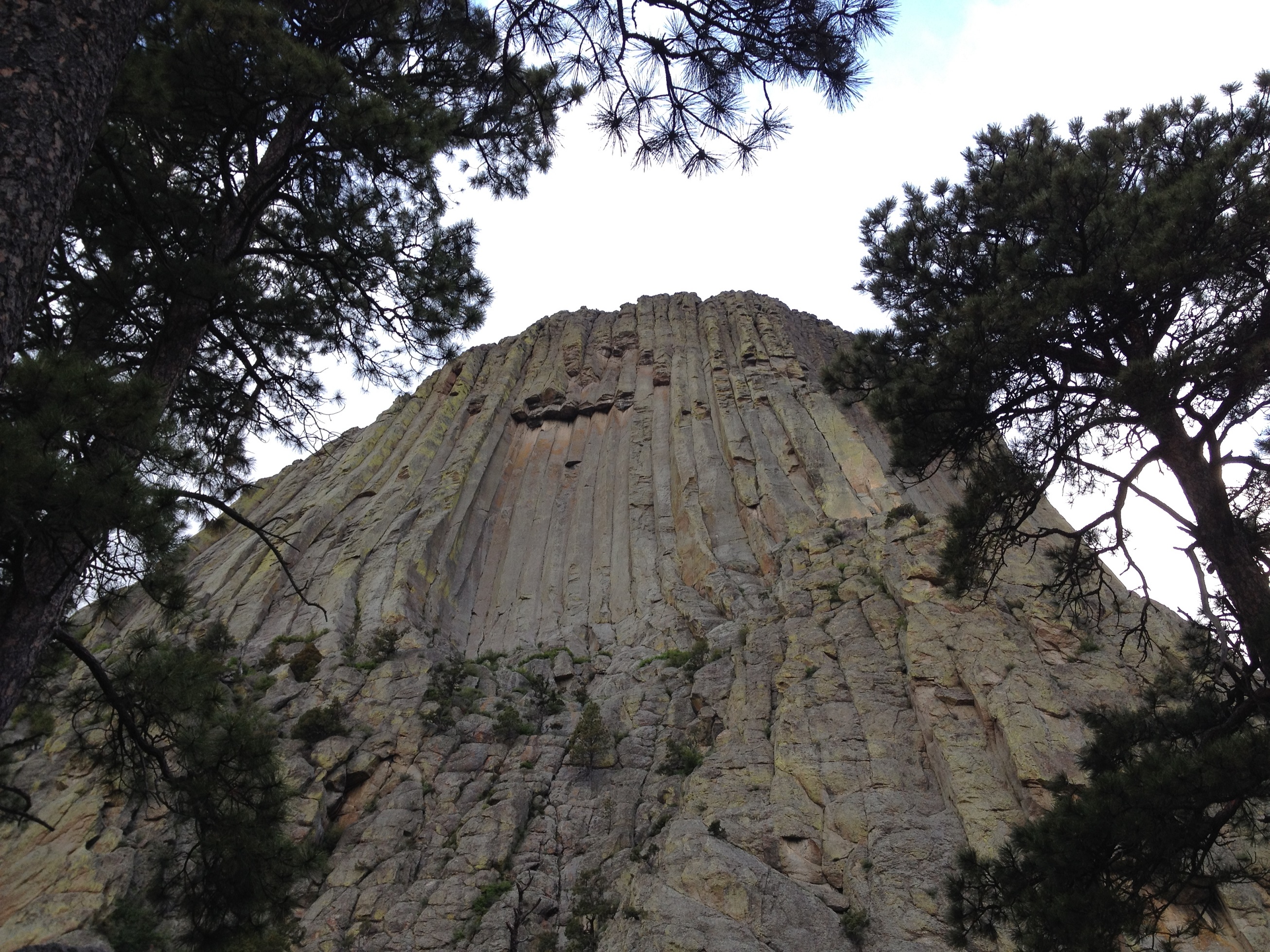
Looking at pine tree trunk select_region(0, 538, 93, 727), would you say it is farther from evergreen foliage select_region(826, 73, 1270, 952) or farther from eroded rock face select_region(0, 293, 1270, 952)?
evergreen foliage select_region(826, 73, 1270, 952)

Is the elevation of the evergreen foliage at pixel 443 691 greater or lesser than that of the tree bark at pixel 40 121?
greater

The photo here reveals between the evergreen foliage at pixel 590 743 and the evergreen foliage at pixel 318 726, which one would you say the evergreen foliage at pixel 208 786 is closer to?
the evergreen foliage at pixel 590 743

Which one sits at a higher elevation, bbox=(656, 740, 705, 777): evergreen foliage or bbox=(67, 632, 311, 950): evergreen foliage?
bbox=(656, 740, 705, 777): evergreen foliage

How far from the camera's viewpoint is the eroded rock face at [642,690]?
1423 cm

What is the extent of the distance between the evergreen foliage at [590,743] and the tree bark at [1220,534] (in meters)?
14.8

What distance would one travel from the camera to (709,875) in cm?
1374

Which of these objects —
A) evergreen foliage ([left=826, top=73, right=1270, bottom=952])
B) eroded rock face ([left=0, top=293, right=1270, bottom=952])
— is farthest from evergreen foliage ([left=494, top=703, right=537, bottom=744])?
evergreen foliage ([left=826, top=73, right=1270, bottom=952])

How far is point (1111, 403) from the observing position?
8578mm

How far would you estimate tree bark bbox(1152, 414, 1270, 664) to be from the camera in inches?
283

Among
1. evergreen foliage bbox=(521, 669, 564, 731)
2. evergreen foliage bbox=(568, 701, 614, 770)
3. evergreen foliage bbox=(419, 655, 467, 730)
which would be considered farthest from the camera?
evergreen foliage bbox=(521, 669, 564, 731)

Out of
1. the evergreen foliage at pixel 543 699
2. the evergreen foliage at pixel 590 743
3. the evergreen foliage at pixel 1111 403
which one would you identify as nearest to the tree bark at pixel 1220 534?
the evergreen foliage at pixel 1111 403

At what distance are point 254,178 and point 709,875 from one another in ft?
39.5

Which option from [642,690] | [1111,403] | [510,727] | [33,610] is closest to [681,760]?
[642,690]

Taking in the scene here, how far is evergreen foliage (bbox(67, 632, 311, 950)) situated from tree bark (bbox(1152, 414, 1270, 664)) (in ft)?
27.0
